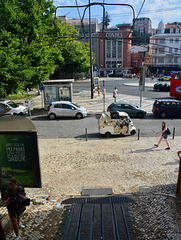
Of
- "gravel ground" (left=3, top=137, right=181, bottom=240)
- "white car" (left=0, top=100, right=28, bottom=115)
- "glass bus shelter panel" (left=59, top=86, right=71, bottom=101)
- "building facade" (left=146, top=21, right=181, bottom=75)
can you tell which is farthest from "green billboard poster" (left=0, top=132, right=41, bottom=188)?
"building facade" (left=146, top=21, right=181, bottom=75)

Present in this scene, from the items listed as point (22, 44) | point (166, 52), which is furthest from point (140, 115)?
point (166, 52)

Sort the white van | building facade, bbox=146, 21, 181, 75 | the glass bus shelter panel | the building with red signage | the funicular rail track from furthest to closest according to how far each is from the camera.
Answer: the building with red signage → building facade, bbox=146, 21, 181, 75 → the glass bus shelter panel → the white van → the funicular rail track

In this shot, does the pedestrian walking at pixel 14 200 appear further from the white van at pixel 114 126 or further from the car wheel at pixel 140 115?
the car wheel at pixel 140 115

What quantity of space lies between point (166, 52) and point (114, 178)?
68293 millimetres

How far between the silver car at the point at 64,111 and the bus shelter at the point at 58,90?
301 centimetres

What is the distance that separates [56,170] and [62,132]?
20.8 feet

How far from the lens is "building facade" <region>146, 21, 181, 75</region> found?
6900 cm

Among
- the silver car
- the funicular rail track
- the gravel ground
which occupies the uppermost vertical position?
the silver car

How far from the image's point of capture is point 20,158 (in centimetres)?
623

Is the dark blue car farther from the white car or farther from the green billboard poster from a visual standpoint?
the green billboard poster

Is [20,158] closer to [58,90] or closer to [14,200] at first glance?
[14,200]

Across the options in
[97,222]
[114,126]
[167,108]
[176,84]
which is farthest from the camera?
[176,84]

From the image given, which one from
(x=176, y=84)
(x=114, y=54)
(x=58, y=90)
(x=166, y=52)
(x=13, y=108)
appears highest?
(x=114, y=54)

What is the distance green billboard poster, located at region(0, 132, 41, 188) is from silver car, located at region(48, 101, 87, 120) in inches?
523
